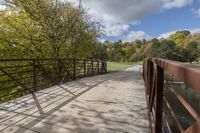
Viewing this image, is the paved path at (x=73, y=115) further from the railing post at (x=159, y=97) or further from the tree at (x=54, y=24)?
the tree at (x=54, y=24)

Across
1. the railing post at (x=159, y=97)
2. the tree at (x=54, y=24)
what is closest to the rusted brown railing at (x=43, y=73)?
the tree at (x=54, y=24)

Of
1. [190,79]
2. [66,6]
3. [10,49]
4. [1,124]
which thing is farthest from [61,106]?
[66,6]

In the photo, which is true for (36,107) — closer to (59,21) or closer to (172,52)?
(59,21)

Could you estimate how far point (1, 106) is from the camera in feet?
16.4

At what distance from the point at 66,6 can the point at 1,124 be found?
10.8 meters

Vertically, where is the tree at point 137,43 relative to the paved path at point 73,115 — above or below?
above

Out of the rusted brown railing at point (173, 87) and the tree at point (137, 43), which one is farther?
the tree at point (137, 43)

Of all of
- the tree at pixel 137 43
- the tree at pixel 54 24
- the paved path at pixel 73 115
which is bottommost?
the paved path at pixel 73 115

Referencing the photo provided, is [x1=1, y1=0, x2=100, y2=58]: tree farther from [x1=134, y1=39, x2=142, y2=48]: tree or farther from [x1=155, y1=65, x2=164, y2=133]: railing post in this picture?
[x1=134, y1=39, x2=142, y2=48]: tree

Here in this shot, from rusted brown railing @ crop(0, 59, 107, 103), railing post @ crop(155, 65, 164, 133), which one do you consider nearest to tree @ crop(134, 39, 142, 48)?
rusted brown railing @ crop(0, 59, 107, 103)

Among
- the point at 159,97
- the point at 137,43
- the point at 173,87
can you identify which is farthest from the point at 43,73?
the point at 137,43

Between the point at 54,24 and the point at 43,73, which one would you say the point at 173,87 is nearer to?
the point at 43,73

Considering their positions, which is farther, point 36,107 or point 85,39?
point 85,39

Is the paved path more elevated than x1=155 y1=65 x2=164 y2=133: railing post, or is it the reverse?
x1=155 y1=65 x2=164 y2=133: railing post
